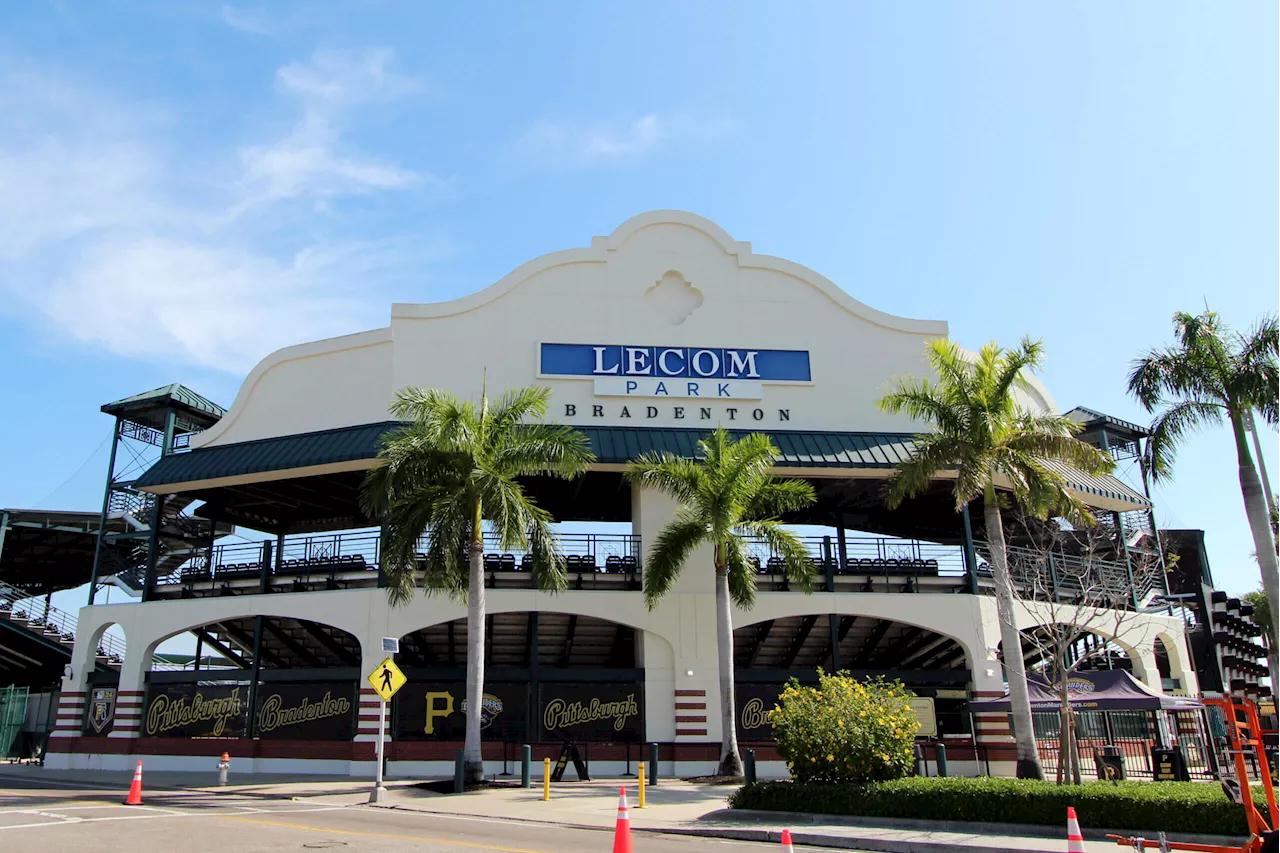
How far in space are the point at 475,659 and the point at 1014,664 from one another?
43.0 ft

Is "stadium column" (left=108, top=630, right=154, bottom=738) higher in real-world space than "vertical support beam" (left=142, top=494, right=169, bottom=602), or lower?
lower

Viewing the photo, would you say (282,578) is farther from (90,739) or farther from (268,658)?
(90,739)

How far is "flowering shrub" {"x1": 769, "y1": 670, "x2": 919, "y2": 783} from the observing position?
1867cm

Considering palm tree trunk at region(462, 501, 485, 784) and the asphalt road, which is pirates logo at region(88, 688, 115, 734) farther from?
palm tree trunk at region(462, 501, 485, 784)

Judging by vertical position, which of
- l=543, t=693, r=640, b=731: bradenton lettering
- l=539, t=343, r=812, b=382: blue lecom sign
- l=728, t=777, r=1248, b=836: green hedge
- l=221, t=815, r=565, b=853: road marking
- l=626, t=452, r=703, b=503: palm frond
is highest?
l=539, t=343, r=812, b=382: blue lecom sign

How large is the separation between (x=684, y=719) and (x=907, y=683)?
7.52 metres

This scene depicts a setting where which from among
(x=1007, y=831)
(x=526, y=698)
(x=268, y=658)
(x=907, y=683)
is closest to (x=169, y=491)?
(x=268, y=658)

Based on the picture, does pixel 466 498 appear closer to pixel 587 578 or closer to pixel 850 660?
pixel 587 578

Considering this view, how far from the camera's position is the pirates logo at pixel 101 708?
32.2m

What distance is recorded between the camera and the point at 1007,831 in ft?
52.3

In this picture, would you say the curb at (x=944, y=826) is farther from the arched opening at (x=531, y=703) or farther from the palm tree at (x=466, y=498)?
the arched opening at (x=531, y=703)

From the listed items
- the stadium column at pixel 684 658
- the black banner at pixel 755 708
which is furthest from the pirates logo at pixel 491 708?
A: the black banner at pixel 755 708

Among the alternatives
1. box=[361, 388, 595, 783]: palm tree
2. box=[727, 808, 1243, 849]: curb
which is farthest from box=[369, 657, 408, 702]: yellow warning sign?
box=[727, 808, 1243, 849]: curb

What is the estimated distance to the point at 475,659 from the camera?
955 inches
